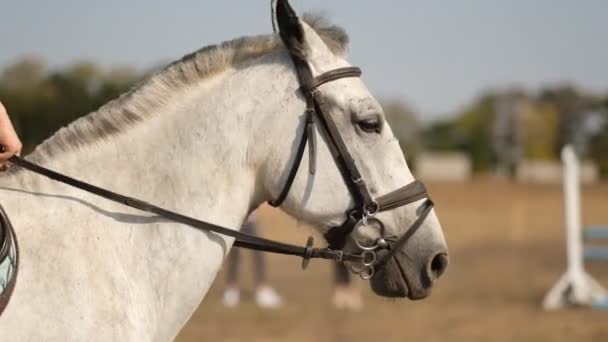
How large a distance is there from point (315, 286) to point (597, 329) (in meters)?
6.53

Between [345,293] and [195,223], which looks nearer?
[195,223]

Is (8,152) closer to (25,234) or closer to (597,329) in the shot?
(25,234)

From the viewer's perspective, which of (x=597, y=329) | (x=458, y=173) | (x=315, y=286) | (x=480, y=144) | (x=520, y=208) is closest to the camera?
(x=597, y=329)

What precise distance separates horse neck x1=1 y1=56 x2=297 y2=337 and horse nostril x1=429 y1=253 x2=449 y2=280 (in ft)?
2.46

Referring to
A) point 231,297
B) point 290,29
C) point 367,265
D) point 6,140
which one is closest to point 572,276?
point 231,297

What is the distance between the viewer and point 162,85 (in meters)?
3.40

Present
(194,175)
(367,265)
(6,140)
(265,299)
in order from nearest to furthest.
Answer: (6,140), (194,175), (367,265), (265,299)

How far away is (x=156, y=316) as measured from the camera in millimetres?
3180

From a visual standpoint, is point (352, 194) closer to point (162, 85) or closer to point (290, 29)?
point (290, 29)

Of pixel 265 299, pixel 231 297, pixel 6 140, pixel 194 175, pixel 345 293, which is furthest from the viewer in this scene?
pixel 231 297

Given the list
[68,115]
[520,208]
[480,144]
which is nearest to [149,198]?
[68,115]

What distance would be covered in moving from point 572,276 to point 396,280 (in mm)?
9672

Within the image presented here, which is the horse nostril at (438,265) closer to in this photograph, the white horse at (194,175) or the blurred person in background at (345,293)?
the white horse at (194,175)

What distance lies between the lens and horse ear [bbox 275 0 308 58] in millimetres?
3301
